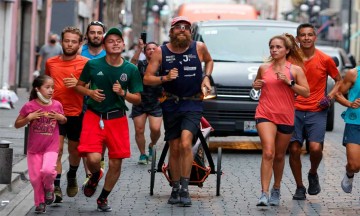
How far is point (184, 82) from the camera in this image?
12.4m

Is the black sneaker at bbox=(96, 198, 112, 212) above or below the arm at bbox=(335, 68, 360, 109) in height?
below

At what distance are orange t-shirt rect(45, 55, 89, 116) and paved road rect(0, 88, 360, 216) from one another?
0.94 meters

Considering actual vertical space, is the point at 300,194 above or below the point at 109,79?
below

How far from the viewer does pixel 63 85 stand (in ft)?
39.8

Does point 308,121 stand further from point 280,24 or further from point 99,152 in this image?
point 280,24

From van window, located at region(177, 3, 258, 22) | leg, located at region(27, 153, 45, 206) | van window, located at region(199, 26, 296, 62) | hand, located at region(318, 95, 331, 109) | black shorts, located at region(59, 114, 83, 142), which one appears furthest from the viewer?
van window, located at region(177, 3, 258, 22)

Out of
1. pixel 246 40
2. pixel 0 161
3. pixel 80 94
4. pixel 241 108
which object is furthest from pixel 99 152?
pixel 246 40

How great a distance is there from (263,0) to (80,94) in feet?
439

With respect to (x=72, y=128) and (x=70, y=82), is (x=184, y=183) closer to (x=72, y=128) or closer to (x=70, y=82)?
(x=72, y=128)

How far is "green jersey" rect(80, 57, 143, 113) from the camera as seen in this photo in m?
11.5

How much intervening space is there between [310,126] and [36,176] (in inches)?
121

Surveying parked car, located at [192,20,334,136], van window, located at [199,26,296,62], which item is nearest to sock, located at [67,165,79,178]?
parked car, located at [192,20,334,136]

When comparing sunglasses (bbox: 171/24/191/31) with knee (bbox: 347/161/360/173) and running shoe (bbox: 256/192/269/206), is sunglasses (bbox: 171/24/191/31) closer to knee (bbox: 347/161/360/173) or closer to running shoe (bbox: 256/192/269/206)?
running shoe (bbox: 256/192/269/206)

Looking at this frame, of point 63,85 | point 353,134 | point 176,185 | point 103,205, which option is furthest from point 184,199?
point 353,134
